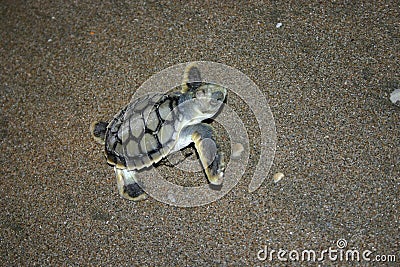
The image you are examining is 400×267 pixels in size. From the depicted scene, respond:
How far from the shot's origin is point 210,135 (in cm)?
164

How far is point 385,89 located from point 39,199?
5.63 feet

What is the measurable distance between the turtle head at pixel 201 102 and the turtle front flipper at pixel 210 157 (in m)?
0.09

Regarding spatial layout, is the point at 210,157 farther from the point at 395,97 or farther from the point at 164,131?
the point at 395,97

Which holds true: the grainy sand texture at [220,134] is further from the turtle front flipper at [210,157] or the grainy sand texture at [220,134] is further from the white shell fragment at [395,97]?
the turtle front flipper at [210,157]

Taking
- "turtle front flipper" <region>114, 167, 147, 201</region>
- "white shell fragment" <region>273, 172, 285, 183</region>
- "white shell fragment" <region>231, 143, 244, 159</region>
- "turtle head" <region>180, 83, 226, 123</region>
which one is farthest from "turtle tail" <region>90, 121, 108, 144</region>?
"white shell fragment" <region>273, 172, 285, 183</region>

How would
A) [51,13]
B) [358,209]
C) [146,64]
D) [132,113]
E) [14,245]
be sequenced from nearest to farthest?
[358,209], [132,113], [14,245], [146,64], [51,13]

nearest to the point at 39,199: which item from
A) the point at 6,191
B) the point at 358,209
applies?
the point at 6,191

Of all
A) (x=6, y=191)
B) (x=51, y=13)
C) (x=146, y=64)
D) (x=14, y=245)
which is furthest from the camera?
(x=51, y=13)

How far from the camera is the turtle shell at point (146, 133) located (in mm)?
1575

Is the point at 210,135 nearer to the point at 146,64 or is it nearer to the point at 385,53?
the point at 146,64

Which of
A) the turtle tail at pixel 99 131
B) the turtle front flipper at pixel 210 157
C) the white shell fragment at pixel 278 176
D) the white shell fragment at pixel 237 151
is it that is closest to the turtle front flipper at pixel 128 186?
the turtle tail at pixel 99 131

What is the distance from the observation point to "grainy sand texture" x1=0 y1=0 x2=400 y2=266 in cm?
155

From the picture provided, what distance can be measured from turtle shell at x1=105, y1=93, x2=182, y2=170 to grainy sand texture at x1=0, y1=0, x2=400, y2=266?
0.19m

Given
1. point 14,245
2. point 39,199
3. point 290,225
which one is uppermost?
point 290,225
